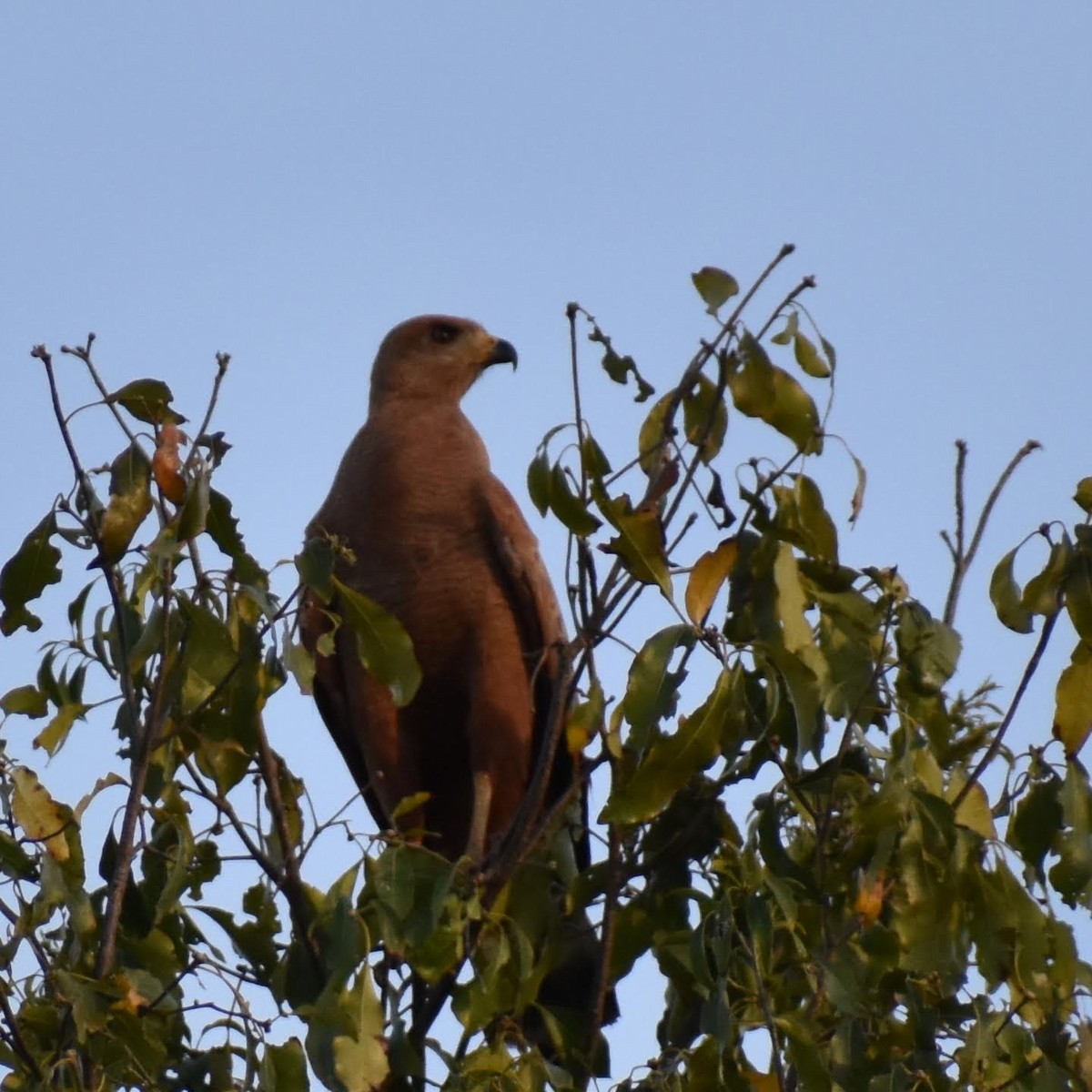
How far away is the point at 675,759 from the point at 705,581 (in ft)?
1.01

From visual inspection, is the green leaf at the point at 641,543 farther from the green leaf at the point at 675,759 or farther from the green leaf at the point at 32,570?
the green leaf at the point at 32,570

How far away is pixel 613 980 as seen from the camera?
3867 mm

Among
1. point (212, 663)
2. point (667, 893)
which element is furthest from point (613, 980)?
point (212, 663)

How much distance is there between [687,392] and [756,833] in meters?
0.84

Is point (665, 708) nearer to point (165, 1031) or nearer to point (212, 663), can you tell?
point (212, 663)

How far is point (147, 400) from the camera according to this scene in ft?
10.6

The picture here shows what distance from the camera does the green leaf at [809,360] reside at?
3404 mm

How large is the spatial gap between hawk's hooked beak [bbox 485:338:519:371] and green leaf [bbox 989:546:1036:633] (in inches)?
145

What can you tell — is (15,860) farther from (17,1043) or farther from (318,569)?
(318,569)

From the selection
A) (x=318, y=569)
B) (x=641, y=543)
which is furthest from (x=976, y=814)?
(x=318, y=569)

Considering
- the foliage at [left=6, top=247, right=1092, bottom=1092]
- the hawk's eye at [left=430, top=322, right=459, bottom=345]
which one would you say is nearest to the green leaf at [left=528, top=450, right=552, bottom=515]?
the foliage at [left=6, top=247, right=1092, bottom=1092]

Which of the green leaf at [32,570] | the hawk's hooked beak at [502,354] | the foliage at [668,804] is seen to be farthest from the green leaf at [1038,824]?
the hawk's hooked beak at [502,354]

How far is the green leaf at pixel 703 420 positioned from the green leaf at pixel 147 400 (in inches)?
36.7

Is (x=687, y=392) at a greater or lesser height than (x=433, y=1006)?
greater
